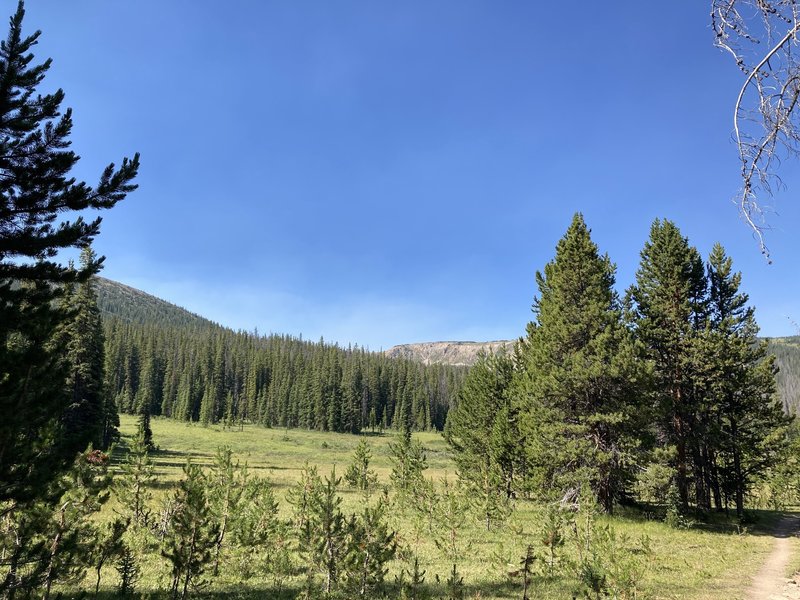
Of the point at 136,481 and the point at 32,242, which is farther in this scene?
the point at 136,481

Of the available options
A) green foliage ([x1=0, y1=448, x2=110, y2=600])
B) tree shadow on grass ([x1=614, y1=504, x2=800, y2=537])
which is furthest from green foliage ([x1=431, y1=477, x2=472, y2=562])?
green foliage ([x1=0, y1=448, x2=110, y2=600])

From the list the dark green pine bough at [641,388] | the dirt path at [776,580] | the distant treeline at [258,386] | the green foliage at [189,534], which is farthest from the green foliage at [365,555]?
the distant treeline at [258,386]

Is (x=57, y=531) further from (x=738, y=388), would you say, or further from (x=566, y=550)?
(x=738, y=388)

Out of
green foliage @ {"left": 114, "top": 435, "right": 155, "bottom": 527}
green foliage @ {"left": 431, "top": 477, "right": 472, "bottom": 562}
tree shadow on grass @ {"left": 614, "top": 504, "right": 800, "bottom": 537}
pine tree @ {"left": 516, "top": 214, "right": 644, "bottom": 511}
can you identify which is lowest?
tree shadow on grass @ {"left": 614, "top": 504, "right": 800, "bottom": 537}

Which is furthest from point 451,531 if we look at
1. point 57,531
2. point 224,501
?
point 57,531

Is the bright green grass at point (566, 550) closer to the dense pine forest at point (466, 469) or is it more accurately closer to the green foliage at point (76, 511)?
the dense pine forest at point (466, 469)

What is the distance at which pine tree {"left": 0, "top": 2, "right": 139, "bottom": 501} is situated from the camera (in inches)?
245

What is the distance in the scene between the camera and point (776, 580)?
43.0ft

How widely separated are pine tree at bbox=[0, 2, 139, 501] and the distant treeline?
95.1 metres

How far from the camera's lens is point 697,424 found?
24.5 meters

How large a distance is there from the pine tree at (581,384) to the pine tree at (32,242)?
67.3 ft

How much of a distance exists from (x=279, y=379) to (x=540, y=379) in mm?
102416

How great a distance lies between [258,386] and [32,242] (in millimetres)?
123416

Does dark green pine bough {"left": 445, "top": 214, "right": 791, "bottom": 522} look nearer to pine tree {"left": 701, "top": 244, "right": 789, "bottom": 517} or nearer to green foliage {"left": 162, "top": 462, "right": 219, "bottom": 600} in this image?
pine tree {"left": 701, "top": 244, "right": 789, "bottom": 517}
